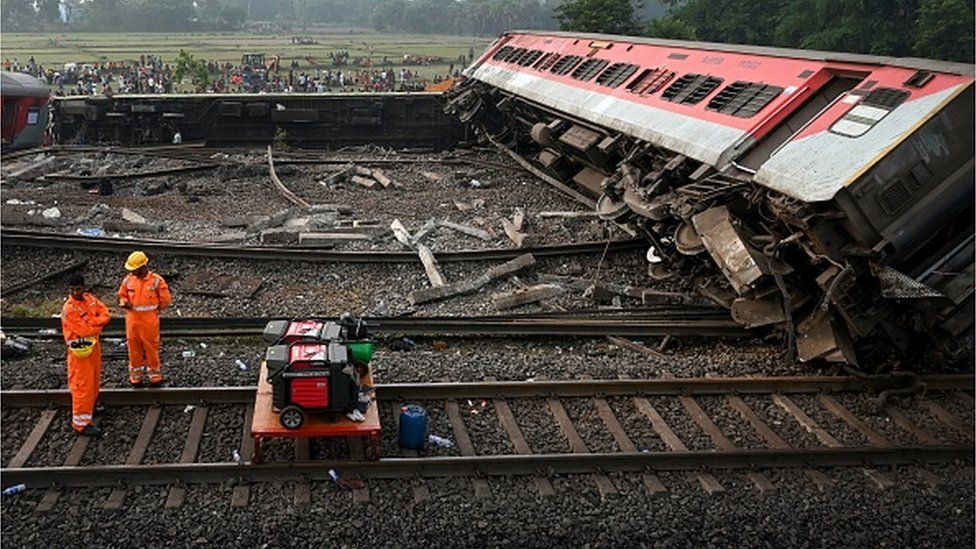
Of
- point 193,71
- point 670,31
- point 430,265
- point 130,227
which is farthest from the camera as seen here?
point 670,31

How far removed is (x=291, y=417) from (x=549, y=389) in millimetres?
2517

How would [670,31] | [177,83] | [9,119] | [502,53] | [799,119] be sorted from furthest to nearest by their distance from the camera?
[177,83]
[670,31]
[502,53]
[9,119]
[799,119]

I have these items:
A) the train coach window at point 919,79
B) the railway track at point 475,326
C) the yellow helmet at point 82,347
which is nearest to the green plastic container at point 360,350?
the yellow helmet at point 82,347

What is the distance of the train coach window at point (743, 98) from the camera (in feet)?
32.4

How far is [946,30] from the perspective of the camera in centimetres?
2850

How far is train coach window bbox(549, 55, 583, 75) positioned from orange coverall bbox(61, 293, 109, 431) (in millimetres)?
11696

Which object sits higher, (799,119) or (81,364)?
(799,119)

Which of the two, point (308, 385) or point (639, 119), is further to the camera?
point (639, 119)

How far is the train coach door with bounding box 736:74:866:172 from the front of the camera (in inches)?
353

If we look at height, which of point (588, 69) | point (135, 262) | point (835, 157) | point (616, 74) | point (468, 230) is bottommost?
point (468, 230)

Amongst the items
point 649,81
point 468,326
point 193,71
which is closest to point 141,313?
point 468,326

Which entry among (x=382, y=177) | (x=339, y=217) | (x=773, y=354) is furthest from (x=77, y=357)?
(x=382, y=177)

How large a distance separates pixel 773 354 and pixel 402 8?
364 ft

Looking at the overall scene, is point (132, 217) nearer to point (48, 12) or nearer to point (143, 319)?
point (143, 319)
